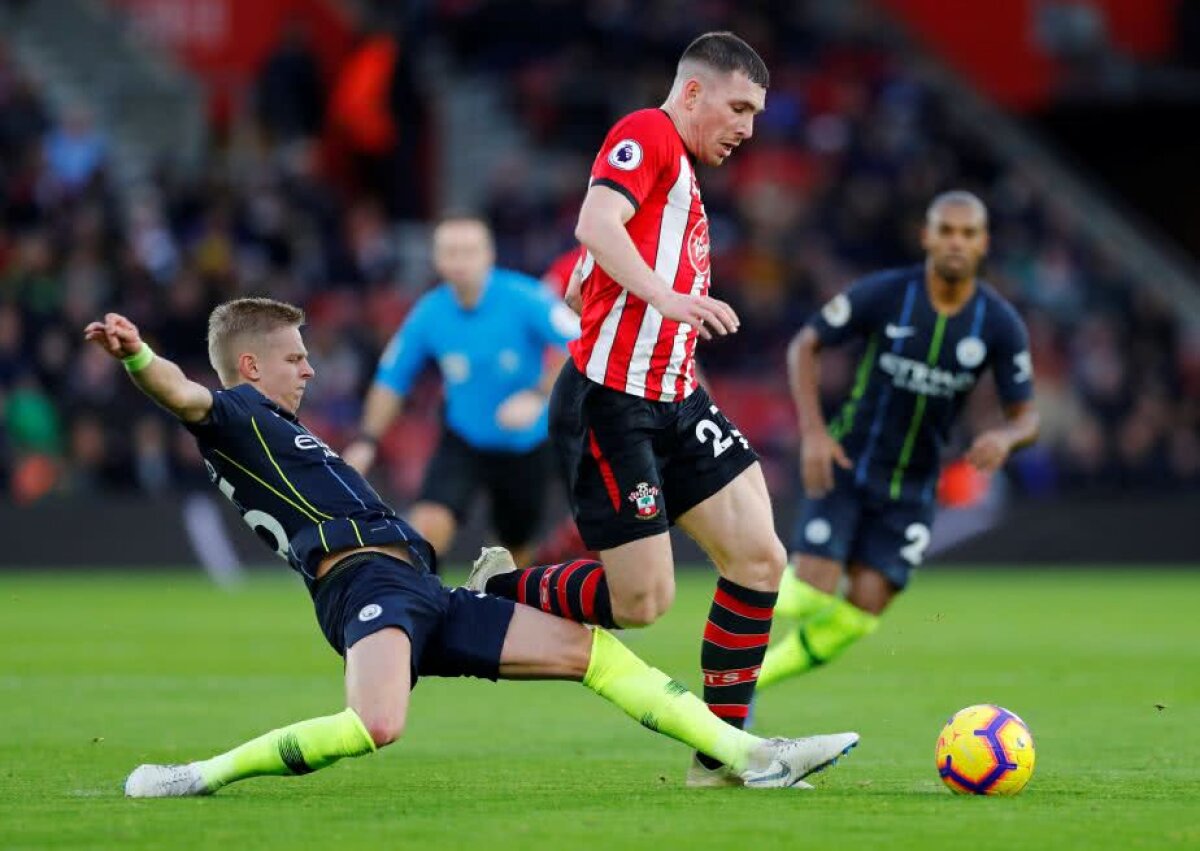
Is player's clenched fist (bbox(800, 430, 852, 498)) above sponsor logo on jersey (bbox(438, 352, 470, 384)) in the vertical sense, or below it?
below

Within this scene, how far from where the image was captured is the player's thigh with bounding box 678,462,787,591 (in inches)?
272

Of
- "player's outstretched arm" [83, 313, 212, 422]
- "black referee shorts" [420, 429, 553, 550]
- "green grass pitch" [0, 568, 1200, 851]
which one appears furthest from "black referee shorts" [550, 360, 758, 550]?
"black referee shorts" [420, 429, 553, 550]

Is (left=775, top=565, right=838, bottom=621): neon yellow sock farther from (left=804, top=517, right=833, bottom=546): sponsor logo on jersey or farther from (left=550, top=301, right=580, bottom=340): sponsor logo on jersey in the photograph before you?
(left=550, top=301, right=580, bottom=340): sponsor logo on jersey

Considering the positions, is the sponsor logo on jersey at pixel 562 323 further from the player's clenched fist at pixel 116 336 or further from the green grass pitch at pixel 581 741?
the player's clenched fist at pixel 116 336

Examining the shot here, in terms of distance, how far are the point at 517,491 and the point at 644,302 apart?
16.6 ft

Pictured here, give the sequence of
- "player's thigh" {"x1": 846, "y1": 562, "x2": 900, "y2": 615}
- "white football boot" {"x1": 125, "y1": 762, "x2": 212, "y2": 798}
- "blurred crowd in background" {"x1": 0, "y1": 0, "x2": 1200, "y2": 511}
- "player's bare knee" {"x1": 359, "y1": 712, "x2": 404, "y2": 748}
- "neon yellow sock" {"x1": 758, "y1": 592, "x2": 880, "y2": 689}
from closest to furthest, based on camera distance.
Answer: "player's bare knee" {"x1": 359, "y1": 712, "x2": 404, "y2": 748} → "white football boot" {"x1": 125, "y1": 762, "x2": 212, "y2": 798} → "neon yellow sock" {"x1": 758, "y1": 592, "x2": 880, "y2": 689} → "player's thigh" {"x1": 846, "y1": 562, "x2": 900, "y2": 615} → "blurred crowd in background" {"x1": 0, "y1": 0, "x2": 1200, "y2": 511}

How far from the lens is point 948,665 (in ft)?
38.2

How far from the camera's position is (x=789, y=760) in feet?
21.6

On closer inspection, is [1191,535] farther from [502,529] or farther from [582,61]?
[502,529]

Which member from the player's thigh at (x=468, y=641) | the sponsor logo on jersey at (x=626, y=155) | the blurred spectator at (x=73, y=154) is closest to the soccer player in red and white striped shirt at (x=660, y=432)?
the sponsor logo on jersey at (x=626, y=155)

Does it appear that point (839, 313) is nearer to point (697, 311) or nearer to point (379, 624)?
point (697, 311)

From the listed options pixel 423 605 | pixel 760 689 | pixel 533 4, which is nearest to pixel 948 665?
pixel 760 689

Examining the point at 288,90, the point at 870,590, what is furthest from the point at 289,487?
the point at 288,90

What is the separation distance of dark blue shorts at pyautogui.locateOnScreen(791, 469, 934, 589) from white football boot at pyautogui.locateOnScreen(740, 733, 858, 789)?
2.62 metres
